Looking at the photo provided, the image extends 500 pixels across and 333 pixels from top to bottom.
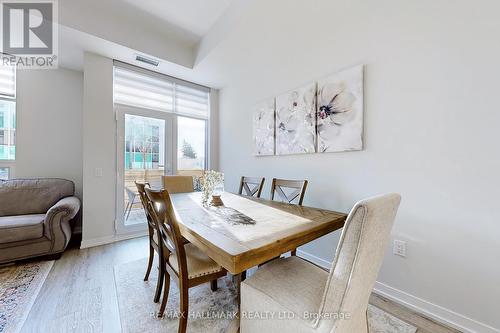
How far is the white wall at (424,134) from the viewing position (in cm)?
132

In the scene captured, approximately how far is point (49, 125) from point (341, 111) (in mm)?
4191

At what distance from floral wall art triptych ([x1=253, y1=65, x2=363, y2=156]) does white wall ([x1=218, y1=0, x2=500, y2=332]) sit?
0.10 m

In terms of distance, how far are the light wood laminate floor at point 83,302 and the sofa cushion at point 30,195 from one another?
36.9 inches

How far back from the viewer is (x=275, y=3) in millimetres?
1914

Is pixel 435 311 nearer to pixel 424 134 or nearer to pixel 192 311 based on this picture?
pixel 424 134

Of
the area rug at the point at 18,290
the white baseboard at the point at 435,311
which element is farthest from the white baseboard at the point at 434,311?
the area rug at the point at 18,290

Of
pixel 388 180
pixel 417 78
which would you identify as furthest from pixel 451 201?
pixel 417 78

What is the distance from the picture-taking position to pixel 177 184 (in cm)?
272

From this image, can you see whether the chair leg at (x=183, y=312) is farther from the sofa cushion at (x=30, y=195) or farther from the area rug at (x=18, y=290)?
the sofa cushion at (x=30, y=195)

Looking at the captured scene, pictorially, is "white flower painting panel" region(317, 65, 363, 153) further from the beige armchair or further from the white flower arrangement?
the beige armchair

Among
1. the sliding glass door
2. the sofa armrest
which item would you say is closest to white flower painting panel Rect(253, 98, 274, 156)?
the sliding glass door

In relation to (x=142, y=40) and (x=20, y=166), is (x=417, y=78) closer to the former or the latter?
(x=142, y=40)

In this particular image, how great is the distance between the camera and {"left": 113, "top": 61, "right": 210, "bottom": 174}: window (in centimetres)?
315

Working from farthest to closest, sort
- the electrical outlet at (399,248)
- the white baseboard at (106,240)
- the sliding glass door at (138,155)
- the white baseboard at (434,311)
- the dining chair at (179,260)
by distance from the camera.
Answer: the sliding glass door at (138,155)
the white baseboard at (106,240)
the electrical outlet at (399,248)
the white baseboard at (434,311)
the dining chair at (179,260)
